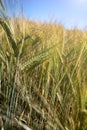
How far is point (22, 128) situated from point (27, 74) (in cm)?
26

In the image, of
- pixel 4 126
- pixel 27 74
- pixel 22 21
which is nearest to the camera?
pixel 4 126

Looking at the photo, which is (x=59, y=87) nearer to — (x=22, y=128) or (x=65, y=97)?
(x=65, y=97)

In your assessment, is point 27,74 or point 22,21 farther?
point 22,21

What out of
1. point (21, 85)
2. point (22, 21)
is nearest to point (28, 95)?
point (21, 85)

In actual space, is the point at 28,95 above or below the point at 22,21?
below

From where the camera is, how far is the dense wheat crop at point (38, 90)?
144 cm

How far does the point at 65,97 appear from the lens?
155 cm

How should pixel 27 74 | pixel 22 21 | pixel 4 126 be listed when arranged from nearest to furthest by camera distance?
pixel 4 126, pixel 27 74, pixel 22 21

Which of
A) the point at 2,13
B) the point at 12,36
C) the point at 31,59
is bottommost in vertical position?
the point at 31,59

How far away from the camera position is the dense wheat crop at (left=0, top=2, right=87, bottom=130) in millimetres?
1444

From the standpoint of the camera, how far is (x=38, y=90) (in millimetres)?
1507

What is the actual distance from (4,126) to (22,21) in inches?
21.6

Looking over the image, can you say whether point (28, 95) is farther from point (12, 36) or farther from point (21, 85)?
point (12, 36)

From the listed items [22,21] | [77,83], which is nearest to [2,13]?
[22,21]
